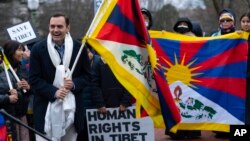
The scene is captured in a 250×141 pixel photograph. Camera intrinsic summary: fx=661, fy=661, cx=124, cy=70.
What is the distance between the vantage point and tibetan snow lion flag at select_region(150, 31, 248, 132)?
966 centimetres

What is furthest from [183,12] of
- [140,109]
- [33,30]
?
[140,109]

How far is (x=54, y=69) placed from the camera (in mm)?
7047

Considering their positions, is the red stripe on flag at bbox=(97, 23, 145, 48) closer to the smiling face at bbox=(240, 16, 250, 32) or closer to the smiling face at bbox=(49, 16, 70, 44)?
the smiling face at bbox=(49, 16, 70, 44)

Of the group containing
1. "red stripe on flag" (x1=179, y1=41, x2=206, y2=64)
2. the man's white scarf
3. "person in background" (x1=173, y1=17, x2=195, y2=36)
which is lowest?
the man's white scarf

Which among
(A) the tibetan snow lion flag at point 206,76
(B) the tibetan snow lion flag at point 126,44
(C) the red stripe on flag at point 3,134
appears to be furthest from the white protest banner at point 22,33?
(C) the red stripe on flag at point 3,134

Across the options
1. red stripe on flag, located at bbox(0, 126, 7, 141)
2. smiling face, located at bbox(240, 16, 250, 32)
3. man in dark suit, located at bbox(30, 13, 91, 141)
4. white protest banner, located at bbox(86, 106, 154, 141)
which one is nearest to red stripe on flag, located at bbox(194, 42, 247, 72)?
smiling face, located at bbox(240, 16, 250, 32)

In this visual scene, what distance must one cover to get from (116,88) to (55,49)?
1948 mm

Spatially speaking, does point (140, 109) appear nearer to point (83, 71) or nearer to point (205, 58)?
point (83, 71)

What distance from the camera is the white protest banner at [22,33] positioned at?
37.2 ft

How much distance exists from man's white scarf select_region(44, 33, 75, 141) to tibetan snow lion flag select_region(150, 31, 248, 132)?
2913mm

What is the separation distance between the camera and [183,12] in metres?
50.9

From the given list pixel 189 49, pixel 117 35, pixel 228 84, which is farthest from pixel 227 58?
pixel 117 35

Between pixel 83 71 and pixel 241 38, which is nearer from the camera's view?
pixel 83 71

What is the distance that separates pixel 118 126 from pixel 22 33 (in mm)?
3733
